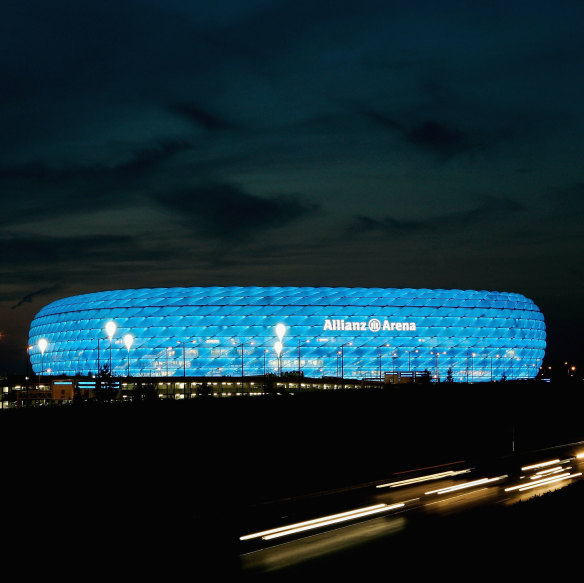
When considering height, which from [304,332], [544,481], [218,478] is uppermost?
[304,332]

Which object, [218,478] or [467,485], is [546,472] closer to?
[467,485]

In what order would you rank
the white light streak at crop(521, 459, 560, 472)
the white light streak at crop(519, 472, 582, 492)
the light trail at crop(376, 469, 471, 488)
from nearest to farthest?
the white light streak at crop(519, 472, 582, 492) → the light trail at crop(376, 469, 471, 488) → the white light streak at crop(521, 459, 560, 472)

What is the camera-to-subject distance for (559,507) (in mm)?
19094

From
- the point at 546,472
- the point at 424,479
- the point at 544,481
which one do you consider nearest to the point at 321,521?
the point at 424,479

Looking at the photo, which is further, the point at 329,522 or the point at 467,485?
the point at 467,485

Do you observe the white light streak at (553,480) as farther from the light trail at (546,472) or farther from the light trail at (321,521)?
the light trail at (321,521)

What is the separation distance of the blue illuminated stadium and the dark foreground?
6760 centimetres

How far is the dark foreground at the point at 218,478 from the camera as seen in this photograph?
15.7 m

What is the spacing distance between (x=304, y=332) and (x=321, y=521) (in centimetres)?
9560

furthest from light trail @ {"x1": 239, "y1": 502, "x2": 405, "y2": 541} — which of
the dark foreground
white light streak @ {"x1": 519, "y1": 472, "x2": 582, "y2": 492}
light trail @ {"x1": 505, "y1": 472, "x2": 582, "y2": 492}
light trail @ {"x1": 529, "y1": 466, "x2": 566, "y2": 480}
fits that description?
light trail @ {"x1": 529, "y1": 466, "x2": 566, "y2": 480}

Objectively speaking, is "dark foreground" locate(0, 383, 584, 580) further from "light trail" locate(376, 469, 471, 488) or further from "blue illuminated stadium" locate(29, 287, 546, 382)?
"blue illuminated stadium" locate(29, 287, 546, 382)

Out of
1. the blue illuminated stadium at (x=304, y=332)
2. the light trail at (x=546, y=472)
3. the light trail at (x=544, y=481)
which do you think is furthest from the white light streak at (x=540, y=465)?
the blue illuminated stadium at (x=304, y=332)

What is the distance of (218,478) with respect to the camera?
28203 millimetres

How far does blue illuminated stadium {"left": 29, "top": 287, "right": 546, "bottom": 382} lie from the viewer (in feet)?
376
